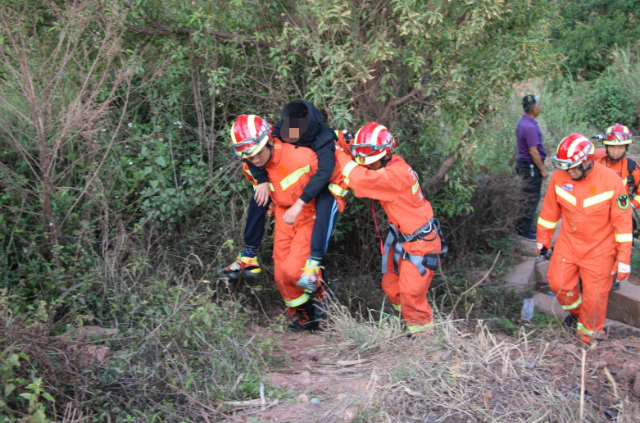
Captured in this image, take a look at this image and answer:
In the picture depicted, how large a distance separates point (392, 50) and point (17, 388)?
3711 mm

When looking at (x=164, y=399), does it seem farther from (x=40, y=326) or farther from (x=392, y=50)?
(x=392, y=50)

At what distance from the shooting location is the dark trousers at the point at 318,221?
15.6 ft

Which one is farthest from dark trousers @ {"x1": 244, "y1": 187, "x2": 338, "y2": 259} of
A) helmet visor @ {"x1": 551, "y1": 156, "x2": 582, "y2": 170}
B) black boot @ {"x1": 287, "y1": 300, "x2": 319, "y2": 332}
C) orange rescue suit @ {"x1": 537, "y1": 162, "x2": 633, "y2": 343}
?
orange rescue suit @ {"x1": 537, "y1": 162, "x2": 633, "y2": 343}

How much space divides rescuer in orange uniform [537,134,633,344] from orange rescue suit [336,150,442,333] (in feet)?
4.34

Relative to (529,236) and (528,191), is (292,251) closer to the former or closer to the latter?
(528,191)

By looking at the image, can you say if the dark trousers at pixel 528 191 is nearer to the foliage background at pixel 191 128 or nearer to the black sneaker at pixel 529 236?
the black sneaker at pixel 529 236

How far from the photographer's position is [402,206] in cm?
473

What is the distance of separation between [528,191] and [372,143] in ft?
12.5

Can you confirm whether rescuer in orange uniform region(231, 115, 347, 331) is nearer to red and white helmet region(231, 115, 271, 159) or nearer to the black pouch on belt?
red and white helmet region(231, 115, 271, 159)

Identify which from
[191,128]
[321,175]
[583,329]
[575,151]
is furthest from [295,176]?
[583,329]

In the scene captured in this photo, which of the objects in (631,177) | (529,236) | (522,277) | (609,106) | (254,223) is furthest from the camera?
(609,106)

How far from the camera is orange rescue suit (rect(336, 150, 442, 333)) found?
4.55m

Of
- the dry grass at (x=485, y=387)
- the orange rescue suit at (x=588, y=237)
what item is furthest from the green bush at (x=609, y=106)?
the dry grass at (x=485, y=387)

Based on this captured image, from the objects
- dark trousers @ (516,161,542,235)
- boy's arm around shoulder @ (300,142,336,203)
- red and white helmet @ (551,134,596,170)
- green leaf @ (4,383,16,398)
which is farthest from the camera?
dark trousers @ (516,161,542,235)
